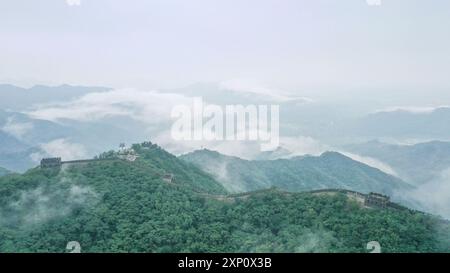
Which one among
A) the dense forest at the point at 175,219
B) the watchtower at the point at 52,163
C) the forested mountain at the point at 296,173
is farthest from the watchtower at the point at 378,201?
the forested mountain at the point at 296,173

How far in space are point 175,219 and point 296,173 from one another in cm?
5554

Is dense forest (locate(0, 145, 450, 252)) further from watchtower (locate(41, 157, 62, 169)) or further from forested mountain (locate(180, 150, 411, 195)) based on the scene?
forested mountain (locate(180, 150, 411, 195))

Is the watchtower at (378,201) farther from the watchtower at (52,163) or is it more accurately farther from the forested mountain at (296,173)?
the forested mountain at (296,173)

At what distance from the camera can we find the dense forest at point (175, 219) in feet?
59.9

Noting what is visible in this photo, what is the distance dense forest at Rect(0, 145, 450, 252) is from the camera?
1827 centimetres

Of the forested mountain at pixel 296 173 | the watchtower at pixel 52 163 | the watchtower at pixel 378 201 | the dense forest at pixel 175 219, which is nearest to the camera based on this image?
the dense forest at pixel 175 219

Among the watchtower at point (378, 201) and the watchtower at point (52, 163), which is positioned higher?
the watchtower at point (52, 163)

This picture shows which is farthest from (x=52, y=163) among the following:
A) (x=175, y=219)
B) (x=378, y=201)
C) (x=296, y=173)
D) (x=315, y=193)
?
(x=296, y=173)

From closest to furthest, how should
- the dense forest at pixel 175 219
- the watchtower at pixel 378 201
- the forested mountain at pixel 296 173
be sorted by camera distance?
the dense forest at pixel 175 219
the watchtower at pixel 378 201
the forested mountain at pixel 296 173

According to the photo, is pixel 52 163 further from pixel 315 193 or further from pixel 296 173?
pixel 296 173

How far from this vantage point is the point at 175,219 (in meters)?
21.1

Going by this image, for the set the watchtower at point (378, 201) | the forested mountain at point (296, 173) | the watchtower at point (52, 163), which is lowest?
the forested mountain at point (296, 173)

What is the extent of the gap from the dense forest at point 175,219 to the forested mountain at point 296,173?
95.3 ft
